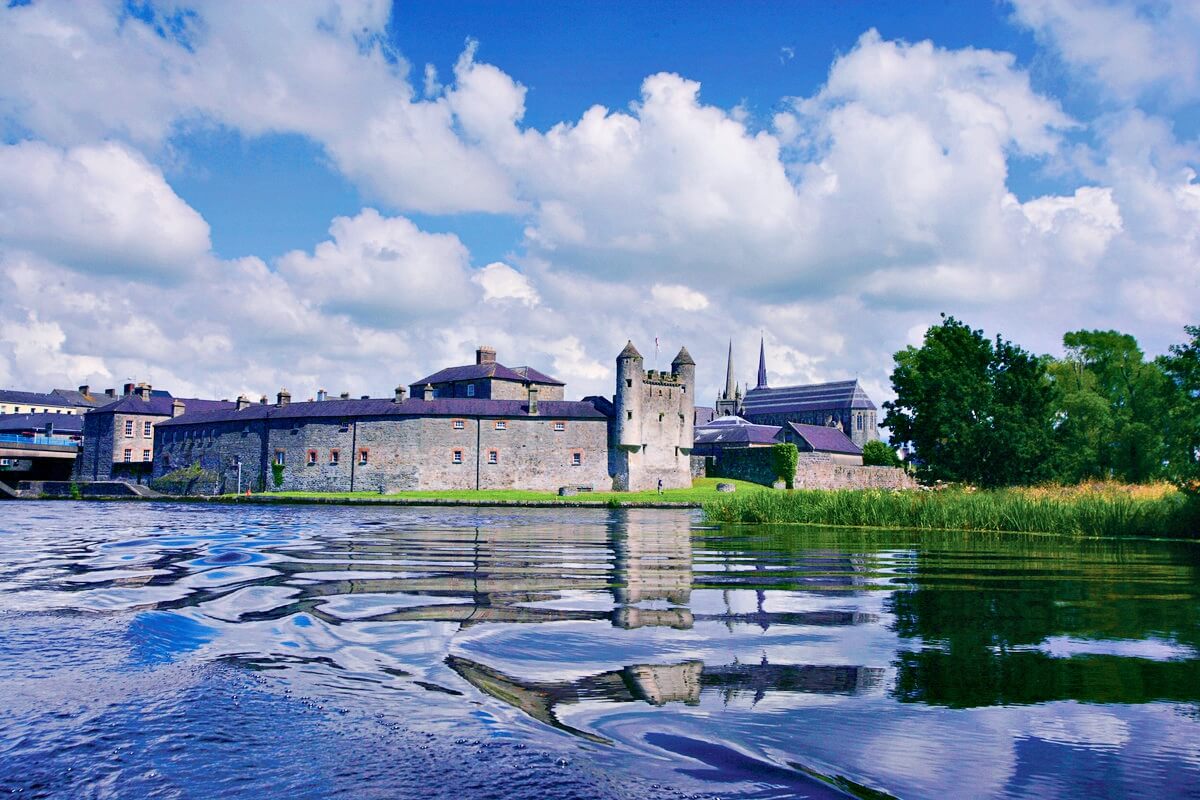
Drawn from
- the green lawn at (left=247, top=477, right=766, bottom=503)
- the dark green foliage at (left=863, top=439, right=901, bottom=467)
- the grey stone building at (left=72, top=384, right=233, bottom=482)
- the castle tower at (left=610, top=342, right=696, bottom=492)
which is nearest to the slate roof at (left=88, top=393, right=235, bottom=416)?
the grey stone building at (left=72, top=384, right=233, bottom=482)

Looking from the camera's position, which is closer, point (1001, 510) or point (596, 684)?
point (596, 684)

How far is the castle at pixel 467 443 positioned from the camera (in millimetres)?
57906

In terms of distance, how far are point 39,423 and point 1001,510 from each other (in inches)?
3532

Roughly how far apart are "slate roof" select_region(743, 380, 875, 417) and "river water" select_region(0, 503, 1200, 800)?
83378 millimetres

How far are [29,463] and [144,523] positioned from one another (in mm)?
53294

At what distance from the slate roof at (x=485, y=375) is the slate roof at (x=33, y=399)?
60.2 meters

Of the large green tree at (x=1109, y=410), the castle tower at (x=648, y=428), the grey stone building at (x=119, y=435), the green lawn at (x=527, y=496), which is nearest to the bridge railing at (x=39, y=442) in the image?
the grey stone building at (x=119, y=435)

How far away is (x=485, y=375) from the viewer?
2689 inches

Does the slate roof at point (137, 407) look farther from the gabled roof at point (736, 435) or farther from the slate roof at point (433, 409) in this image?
the gabled roof at point (736, 435)

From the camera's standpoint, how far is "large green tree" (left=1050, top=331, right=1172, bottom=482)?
3969 centimetres

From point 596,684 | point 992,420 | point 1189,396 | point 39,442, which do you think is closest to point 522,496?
point 992,420

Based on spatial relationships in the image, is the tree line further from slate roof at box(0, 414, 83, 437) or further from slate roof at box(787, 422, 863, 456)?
slate roof at box(0, 414, 83, 437)

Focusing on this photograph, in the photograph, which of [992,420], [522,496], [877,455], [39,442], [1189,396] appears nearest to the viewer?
[1189,396]

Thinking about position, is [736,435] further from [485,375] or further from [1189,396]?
[1189,396]
